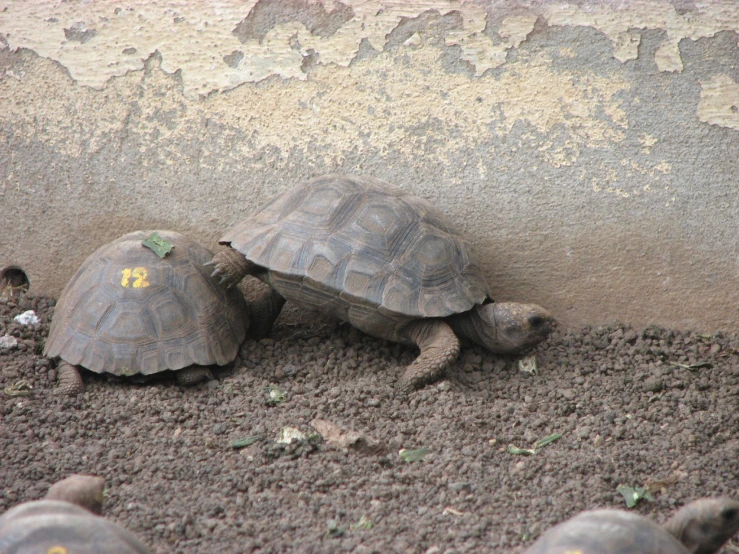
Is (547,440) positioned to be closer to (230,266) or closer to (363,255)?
(363,255)

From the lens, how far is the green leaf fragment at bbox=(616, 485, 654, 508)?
9.12 feet

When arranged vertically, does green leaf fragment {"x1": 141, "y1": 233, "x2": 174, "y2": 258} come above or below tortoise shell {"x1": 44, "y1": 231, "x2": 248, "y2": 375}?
above

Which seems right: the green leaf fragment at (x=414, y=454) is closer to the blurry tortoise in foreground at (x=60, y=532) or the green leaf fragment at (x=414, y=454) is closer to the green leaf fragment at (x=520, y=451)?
the green leaf fragment at (x=520, y=451)

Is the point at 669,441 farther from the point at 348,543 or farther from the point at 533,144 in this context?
the point at 533,144

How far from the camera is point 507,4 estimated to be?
422cm

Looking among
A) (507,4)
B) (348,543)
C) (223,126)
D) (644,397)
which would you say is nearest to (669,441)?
(644,397)

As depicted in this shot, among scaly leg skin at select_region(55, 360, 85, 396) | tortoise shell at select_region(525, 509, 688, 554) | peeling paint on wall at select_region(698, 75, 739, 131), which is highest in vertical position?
peeling paint on wall at select_region(698, 75, 739, 131)

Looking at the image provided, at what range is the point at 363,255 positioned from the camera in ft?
12.2

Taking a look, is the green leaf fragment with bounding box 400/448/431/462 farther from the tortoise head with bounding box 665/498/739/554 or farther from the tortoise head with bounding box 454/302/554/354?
the tortoise head with bounding box 665/498/739/554

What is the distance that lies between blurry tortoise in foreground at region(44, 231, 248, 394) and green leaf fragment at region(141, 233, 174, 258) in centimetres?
1

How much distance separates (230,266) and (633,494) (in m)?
2.16

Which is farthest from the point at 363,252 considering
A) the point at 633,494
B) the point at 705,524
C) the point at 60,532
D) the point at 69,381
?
the point at 60,532

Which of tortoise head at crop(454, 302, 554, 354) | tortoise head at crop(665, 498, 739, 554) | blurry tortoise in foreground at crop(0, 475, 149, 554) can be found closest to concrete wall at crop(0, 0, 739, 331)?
tortoise head at crop(454, 302, 554, 354)

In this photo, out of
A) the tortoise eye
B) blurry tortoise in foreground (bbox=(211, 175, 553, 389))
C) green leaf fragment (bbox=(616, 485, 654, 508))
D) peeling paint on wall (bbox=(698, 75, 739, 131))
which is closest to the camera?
the tortoise eye
